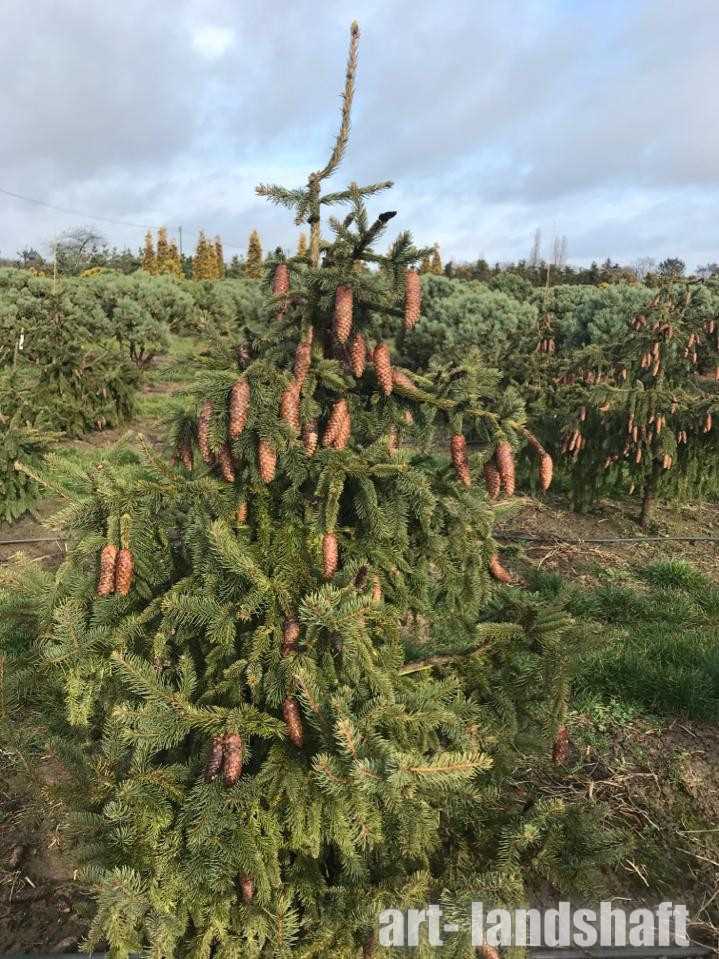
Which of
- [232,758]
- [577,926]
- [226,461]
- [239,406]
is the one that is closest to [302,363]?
[239,406]

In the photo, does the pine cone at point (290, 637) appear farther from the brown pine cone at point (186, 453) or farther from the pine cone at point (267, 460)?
the brown pine cone at point (186, 453)

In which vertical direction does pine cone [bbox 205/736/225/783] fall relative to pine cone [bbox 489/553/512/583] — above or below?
below

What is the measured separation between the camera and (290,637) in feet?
6.75

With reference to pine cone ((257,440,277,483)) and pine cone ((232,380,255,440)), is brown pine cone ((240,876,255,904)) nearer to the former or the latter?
pine cone ((257,440,277,483))

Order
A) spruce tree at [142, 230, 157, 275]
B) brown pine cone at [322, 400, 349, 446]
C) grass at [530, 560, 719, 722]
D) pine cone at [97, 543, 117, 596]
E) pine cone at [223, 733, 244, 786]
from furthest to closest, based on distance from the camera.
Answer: spruce tree at [142, 230, 157, 275] < grass at [530, 560, 719, 722] < brown pine cone at [322, 400, 349, 446] < pine cone at [97, 543, 117, 596] < pine cone at [223, 733, 244, 786]

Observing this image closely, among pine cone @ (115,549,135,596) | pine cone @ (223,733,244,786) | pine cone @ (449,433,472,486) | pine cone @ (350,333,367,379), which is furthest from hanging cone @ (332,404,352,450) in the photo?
pine cone @ (223,733,244,786)

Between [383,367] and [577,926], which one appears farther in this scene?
[577,926]

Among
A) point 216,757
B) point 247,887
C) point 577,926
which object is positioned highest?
point 216,757

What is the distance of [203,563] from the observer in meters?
2.12

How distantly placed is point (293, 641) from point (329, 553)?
1.00 ft

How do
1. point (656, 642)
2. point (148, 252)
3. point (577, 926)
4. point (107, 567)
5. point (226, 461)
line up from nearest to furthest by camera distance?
point (107, 567) < point (226, 461) < point (577, 926) < point (656, 642) < point (148, 252)

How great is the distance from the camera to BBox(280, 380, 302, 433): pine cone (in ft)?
6.67

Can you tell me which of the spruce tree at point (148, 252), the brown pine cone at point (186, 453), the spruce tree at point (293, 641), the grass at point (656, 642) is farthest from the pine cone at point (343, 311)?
the spruce tree at point (148, 252)

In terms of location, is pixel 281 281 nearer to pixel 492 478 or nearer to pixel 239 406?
pixel 239 406
